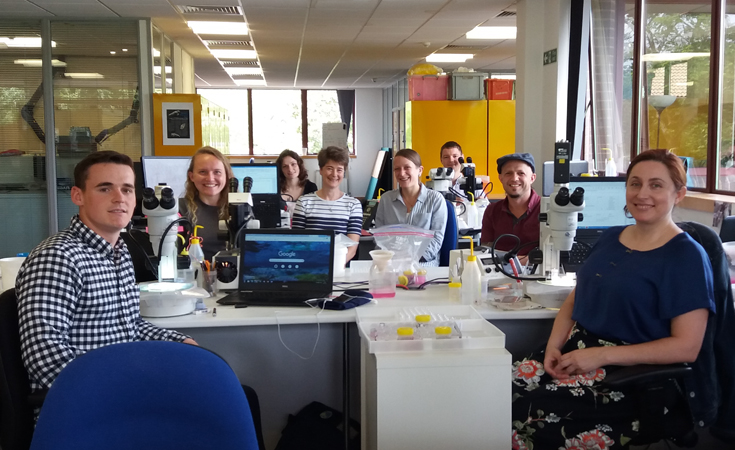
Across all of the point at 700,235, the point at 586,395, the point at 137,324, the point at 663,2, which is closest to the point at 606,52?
the point at 663,2

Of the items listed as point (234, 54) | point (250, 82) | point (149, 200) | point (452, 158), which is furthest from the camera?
point (250, 82)

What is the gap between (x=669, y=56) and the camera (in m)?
5.11

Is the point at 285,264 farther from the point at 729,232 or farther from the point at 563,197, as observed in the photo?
the point at 729,232

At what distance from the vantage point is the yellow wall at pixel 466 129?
7957 millimetres

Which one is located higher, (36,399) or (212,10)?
(212,10)

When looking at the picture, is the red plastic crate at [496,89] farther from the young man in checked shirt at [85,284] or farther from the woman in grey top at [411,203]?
the young man in checked shirt at [85,284]

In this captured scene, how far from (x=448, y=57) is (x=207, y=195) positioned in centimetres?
772

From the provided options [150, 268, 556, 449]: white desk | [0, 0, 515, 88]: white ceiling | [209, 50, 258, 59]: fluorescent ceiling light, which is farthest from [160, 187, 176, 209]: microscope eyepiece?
[209, 50, 258, 59]: fluorescent ceiling light

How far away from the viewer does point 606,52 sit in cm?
591

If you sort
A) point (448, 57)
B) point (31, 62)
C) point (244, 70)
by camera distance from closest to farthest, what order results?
point (31, 62) < point (448, 57) < point (244, 70)

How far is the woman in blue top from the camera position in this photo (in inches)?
79.4

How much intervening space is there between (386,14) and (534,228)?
404 cm

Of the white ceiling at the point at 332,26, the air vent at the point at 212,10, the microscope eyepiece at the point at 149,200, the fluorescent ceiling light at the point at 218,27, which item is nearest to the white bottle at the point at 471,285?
the microscope eyepiece at the point at 149,200

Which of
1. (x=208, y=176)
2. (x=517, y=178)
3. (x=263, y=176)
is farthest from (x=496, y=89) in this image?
(x=208, y=176)
